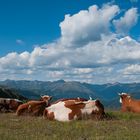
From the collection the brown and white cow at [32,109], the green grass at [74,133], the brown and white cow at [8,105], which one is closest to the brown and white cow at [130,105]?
the brown and white cow at [32,109]

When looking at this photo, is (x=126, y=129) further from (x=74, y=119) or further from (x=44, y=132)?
(x=74, y=119)

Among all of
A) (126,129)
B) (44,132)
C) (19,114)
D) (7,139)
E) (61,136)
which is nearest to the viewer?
Answer: (7,139)

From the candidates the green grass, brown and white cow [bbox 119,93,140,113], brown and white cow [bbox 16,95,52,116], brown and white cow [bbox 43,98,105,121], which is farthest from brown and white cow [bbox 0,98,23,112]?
the green grass

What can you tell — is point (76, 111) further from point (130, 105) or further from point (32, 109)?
point (130, 105)

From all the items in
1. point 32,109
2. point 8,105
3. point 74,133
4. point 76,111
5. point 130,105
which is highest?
point 8,105

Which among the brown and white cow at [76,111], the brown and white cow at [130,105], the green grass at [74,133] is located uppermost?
the brown and white cow at [130,105]

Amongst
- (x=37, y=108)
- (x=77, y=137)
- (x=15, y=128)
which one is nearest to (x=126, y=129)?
(x=77, y=137)

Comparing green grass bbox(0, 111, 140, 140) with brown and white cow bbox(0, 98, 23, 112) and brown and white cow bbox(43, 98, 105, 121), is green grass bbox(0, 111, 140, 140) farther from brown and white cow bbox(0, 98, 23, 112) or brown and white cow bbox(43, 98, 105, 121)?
brown and white cow bbox(0, 98, 23, 112)

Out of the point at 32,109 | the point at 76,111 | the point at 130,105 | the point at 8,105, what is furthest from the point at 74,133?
the point at 8,105

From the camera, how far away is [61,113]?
90.7ft

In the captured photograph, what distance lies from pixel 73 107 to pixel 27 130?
703 cm

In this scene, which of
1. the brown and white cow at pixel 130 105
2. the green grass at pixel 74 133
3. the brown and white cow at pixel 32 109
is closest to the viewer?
the green grass at pixel 74 133

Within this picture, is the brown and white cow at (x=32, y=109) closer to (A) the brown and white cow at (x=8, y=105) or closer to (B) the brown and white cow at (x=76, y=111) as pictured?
(B) the brown and white cow at (x=76, y=111)

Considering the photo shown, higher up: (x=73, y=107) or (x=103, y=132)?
(x=73, y=107)
